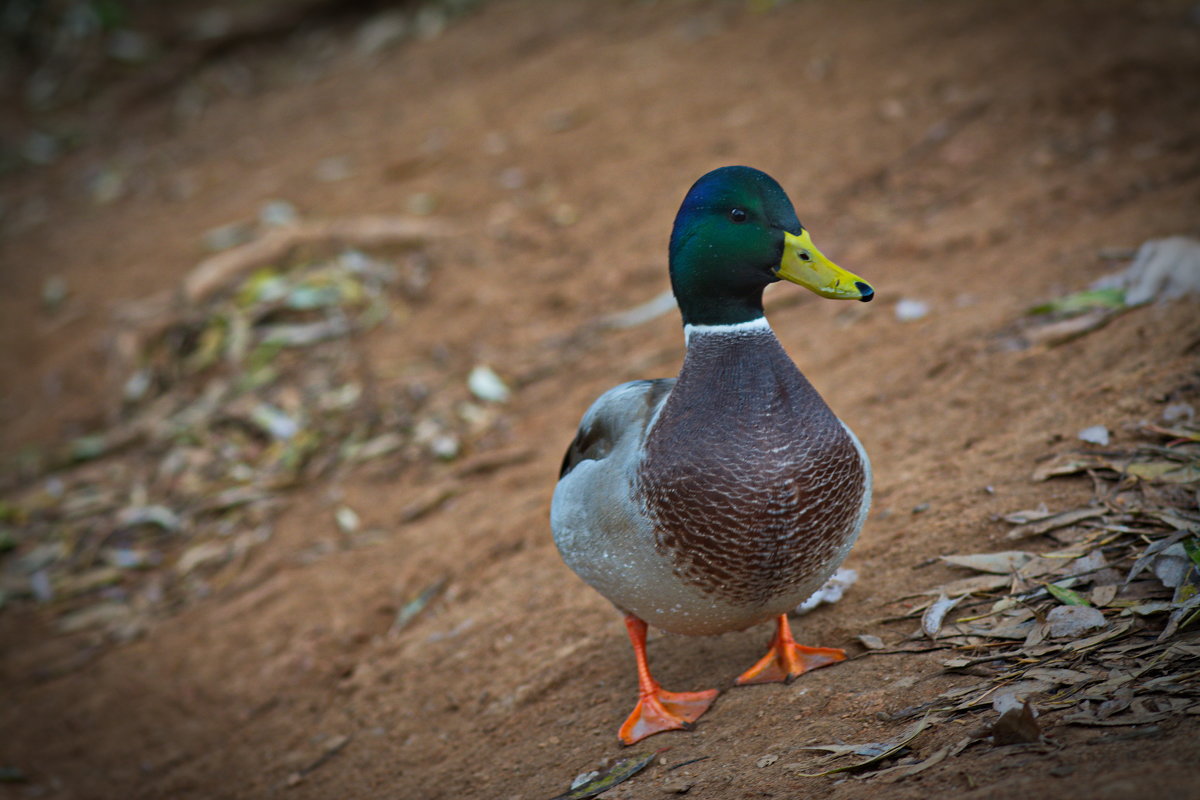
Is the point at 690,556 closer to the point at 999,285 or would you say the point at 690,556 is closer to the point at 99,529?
the point at 999,285

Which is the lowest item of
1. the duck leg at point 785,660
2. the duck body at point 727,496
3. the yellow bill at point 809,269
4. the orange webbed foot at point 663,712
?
the orange webbed foot at point 663,712

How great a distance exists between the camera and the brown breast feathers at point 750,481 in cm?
254

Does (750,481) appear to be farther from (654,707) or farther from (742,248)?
(654,707)

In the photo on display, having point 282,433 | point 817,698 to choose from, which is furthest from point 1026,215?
point 282,433

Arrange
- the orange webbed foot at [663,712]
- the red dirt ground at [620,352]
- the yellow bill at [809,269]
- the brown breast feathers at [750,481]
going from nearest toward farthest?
the brown breast feathers at [750,481] → the yellow bill at [809,269] → the orange webbed foot at [663,712] → the red dirt ground at [620,352]

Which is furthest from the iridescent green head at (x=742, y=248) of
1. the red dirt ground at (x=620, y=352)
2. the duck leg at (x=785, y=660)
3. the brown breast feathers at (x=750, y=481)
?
the red dirt ground at (x=620, y=352)

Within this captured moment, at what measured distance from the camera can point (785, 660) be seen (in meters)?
2.94

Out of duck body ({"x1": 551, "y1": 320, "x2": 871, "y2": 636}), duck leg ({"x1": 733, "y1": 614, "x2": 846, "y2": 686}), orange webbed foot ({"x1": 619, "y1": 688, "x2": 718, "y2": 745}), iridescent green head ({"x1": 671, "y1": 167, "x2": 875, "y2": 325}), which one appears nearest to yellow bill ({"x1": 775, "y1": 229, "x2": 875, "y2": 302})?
iridescent green head ({"x1": 671, "y1": 167, "x2": 875, "y2": 325})

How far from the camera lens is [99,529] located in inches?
227

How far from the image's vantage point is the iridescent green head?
105 inches

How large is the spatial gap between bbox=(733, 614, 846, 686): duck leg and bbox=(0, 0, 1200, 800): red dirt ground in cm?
5

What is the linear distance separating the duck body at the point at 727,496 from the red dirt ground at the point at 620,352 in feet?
1.28

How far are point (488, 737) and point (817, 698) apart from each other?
1.16m

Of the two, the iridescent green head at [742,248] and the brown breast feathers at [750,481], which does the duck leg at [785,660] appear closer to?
the brown breast feathers at [750,481]
